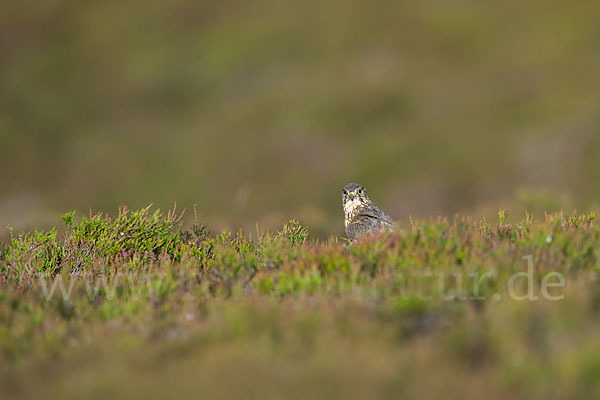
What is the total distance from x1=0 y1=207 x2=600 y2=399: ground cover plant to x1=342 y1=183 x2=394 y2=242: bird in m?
1.39

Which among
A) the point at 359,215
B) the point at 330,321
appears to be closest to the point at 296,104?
the point at 359,215

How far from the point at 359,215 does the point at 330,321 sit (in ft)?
14.4

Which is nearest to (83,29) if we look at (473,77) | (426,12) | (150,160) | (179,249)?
(150,160)

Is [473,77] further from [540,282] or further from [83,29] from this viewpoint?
[540,282]

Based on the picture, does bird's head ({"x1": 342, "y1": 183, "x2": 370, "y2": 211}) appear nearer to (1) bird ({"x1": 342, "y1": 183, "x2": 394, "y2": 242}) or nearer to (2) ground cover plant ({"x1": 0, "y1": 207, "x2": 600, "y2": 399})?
(1) bird ({"x1": 342, "y1": 183, "x2": 394, "y2": 242})

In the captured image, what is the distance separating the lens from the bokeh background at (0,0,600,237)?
1368 inches

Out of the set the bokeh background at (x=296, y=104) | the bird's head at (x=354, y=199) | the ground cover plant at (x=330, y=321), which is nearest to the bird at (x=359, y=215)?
the bird's head at (x=354, y=199)

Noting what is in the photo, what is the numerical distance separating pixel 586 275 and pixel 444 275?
125cm

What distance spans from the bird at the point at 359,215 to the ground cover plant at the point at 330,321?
1388mm

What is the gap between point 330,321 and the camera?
17.3ft

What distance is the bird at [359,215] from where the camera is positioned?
9.05 meters

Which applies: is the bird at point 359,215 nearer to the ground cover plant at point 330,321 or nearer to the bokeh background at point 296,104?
the ground cover plant at point 330,321

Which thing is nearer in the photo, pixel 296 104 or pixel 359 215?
pixel 359 215

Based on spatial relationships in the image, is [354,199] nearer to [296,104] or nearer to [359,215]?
[359,215]
